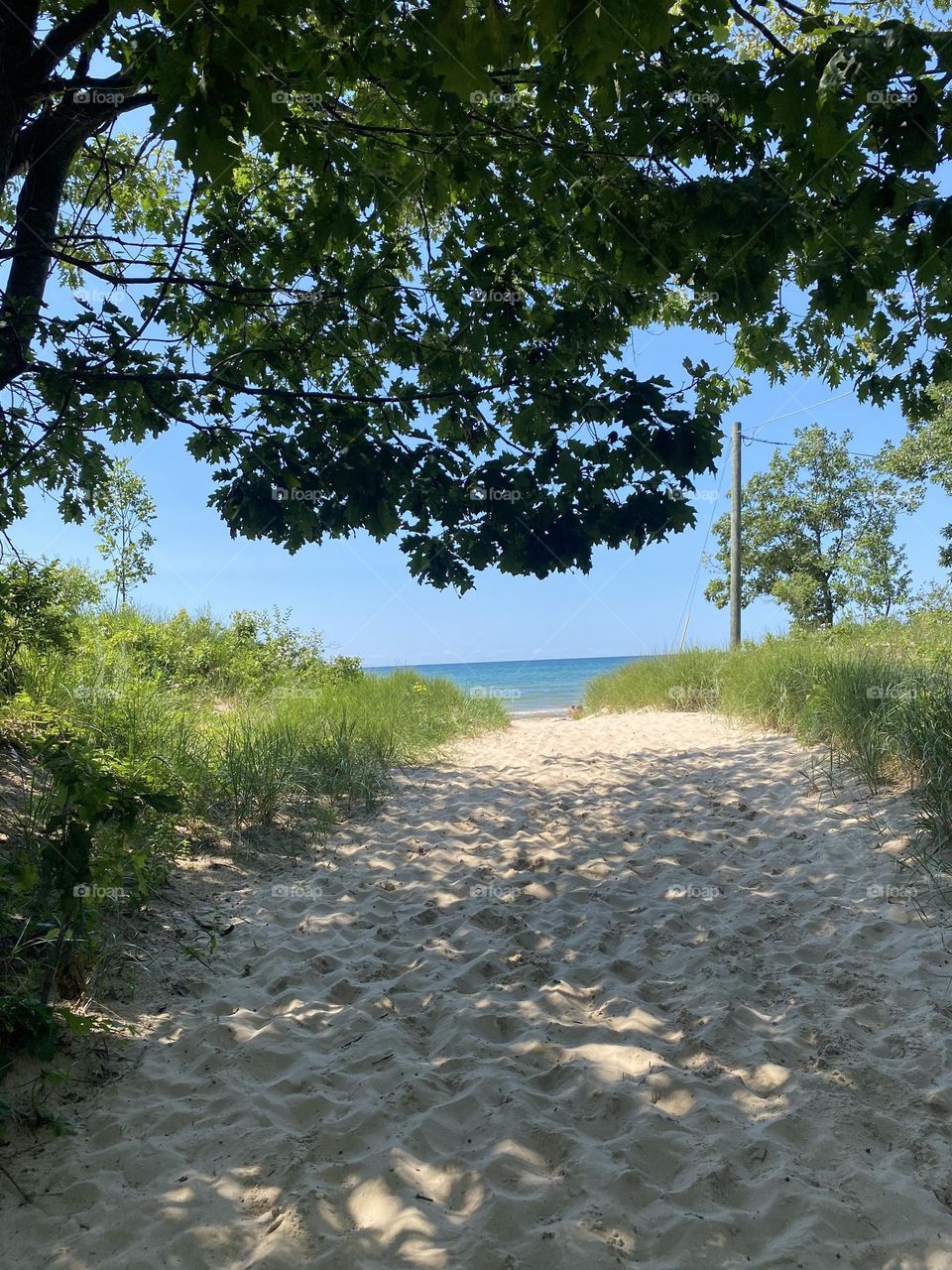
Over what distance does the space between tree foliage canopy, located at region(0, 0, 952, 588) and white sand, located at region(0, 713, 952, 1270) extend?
7.80ft

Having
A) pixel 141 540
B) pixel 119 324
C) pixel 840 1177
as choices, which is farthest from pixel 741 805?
pixel 141 540

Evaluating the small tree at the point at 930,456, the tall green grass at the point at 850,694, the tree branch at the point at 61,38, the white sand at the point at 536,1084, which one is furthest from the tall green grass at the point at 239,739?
the small tree at the point at 930,456

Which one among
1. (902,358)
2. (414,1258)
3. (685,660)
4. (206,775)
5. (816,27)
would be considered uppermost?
(816,27)

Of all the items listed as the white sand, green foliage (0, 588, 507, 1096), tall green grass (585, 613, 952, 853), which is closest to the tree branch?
green foliage (0, 588, 507, 1096)

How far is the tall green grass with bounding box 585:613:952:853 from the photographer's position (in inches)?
249

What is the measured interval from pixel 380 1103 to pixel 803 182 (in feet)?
15.0

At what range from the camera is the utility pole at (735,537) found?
1805 centimetres

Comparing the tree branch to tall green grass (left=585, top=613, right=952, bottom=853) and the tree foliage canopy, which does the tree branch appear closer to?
the tree foliage canopy

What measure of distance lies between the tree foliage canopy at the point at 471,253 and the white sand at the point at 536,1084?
7.80ft

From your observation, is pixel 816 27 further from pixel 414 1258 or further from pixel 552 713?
pixel 552 713

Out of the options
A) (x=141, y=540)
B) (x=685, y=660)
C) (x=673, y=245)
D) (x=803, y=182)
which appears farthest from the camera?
(x=141, y=540)

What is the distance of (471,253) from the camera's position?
521 centimetres

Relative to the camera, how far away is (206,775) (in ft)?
21.5

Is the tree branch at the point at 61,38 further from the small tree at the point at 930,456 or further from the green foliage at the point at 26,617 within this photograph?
the small tree at the point at 930,456
